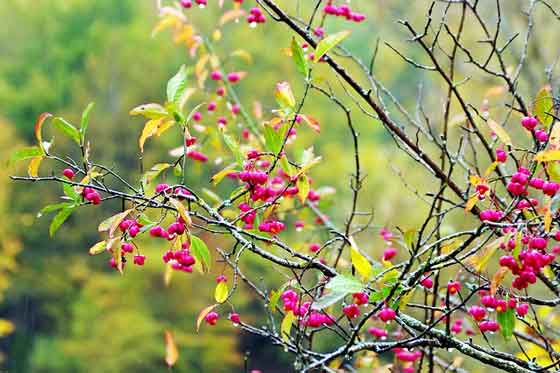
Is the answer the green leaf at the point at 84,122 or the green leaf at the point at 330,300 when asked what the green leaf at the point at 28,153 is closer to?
the green leaf at the point at 84,122

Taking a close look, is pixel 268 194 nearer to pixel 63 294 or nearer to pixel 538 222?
pixel 538 222

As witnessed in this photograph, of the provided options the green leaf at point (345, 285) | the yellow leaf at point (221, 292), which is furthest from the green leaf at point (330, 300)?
the yellow leaf at point (221, 292)

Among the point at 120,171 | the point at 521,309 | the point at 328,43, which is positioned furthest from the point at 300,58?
the point at 120,171

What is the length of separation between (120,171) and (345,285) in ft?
31.1

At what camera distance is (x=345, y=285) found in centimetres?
81

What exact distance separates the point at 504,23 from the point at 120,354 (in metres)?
6.47

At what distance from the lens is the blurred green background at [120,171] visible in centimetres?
881

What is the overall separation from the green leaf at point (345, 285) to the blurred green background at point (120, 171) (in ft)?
22.2

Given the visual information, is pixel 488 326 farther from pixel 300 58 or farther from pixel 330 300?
pixel 300 58

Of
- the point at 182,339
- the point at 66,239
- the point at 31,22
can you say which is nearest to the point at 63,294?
the point at 66,239

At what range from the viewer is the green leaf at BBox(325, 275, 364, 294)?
800 millimetres

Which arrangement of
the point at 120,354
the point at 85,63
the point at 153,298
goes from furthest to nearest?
the point at 85,63 → the point at 153,298 → the point at 120,354

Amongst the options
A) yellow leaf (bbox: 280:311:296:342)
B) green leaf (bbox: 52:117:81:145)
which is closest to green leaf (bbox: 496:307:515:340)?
yellow leaf (bbox: 280:311:296:342)

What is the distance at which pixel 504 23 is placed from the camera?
431 centimetres
